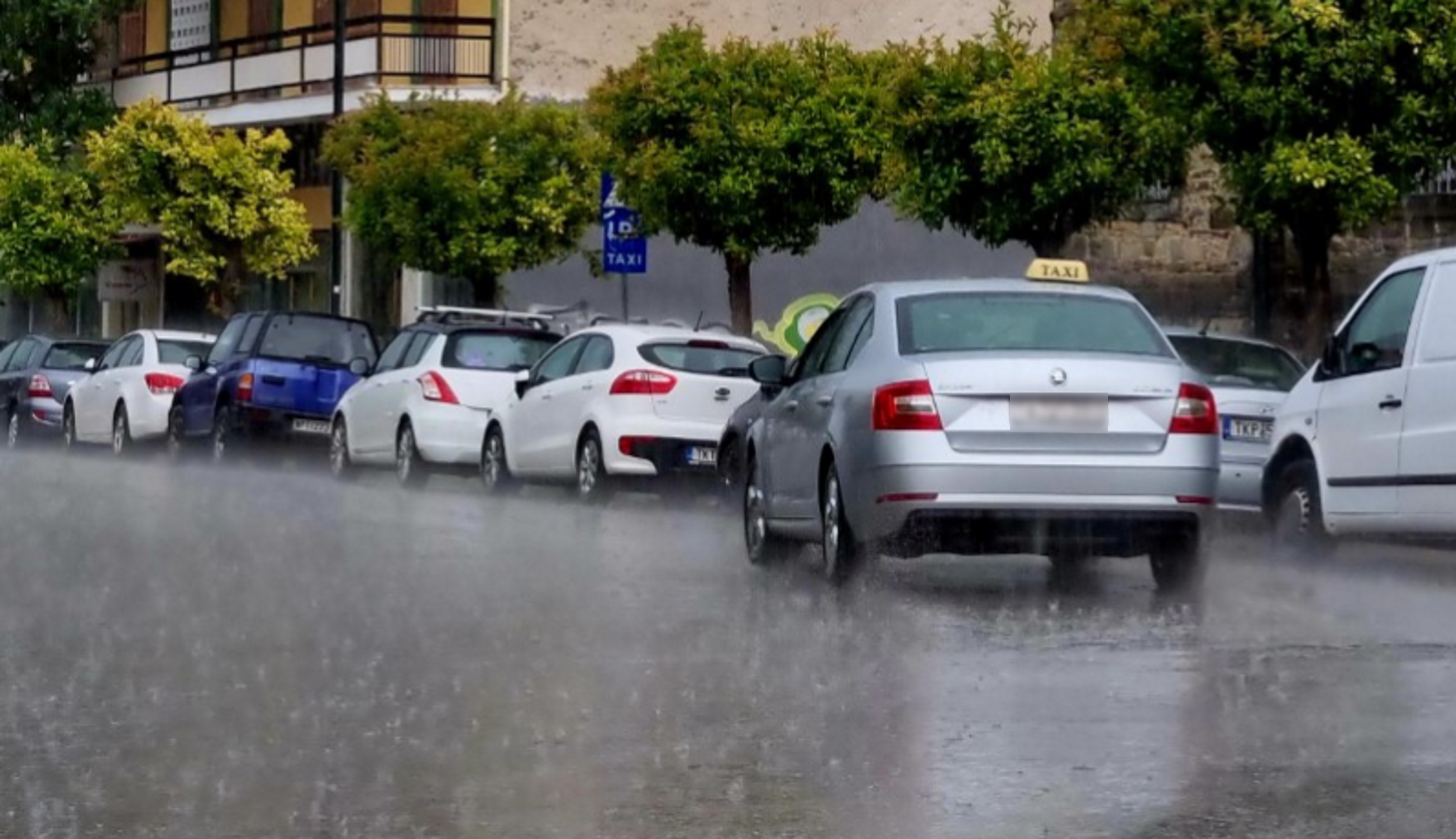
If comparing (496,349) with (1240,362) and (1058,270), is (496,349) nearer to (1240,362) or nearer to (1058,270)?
A: (1240,362)

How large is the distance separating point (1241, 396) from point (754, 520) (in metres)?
4.45

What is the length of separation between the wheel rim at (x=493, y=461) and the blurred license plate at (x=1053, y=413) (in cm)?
1218

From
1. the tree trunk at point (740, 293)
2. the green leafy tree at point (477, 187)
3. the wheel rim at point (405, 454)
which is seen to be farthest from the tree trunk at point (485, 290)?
the wheel rim at point (405, 454)

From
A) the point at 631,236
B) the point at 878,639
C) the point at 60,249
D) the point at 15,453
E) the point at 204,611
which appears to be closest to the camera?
the point at 878,639

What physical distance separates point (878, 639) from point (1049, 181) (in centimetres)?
1483

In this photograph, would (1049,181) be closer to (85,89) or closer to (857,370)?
(857,370)

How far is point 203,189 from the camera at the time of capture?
145ft

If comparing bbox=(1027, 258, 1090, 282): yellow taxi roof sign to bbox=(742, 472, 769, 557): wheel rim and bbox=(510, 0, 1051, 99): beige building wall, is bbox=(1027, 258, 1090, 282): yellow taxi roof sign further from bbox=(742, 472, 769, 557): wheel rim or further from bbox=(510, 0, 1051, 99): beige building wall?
bbox=(510, 0, 1051, 99): beige building wall

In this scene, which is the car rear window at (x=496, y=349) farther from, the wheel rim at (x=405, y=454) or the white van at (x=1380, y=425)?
the white van at (x=1380, y=425)

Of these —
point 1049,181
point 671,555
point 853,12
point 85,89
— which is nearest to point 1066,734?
point 671,555

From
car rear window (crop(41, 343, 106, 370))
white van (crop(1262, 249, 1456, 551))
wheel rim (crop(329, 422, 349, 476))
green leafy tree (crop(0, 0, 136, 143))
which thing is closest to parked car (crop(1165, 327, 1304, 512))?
white van (crop(1262, 249, 1456, 551))

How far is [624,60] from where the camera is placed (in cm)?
4438

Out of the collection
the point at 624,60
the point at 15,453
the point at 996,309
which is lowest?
the point at 15,453

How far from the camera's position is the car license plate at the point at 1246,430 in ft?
62.9
